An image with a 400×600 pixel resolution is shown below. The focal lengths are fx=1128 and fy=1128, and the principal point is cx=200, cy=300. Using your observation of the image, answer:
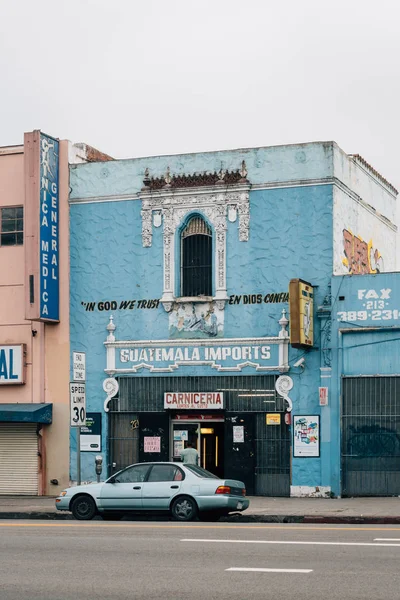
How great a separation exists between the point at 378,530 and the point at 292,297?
919 cm

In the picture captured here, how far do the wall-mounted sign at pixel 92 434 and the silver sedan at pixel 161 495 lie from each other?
7.81 m

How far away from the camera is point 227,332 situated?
30234 millimetres

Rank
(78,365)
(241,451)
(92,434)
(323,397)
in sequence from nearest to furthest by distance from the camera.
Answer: (78,365), (323,397), (241,451), (92,434)

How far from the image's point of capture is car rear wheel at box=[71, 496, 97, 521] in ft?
76.3

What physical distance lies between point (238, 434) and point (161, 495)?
7.58 m

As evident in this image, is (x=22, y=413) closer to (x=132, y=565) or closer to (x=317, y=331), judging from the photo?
(x=317, y=331)

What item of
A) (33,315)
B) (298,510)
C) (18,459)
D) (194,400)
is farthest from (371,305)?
(18,459)

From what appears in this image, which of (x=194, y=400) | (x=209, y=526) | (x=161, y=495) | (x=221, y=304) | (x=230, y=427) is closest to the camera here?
(x=209, y=526)

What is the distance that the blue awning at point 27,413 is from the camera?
102 feet

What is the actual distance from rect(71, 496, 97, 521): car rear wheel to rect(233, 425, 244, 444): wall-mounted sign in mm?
7322

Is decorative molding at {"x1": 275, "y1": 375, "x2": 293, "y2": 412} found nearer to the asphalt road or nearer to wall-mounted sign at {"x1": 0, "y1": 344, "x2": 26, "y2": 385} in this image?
wall-mounted sign at {"x1": 0, "y1": 344, "x2": 26, "y2": 385}

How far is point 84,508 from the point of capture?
23.3m

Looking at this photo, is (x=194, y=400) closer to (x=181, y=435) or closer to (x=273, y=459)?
(x=181, y=435)

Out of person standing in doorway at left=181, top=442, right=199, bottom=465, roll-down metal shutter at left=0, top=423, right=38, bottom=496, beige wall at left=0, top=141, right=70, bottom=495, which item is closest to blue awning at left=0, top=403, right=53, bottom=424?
beige wall at left=0, top=141, right=70, bottom=495
